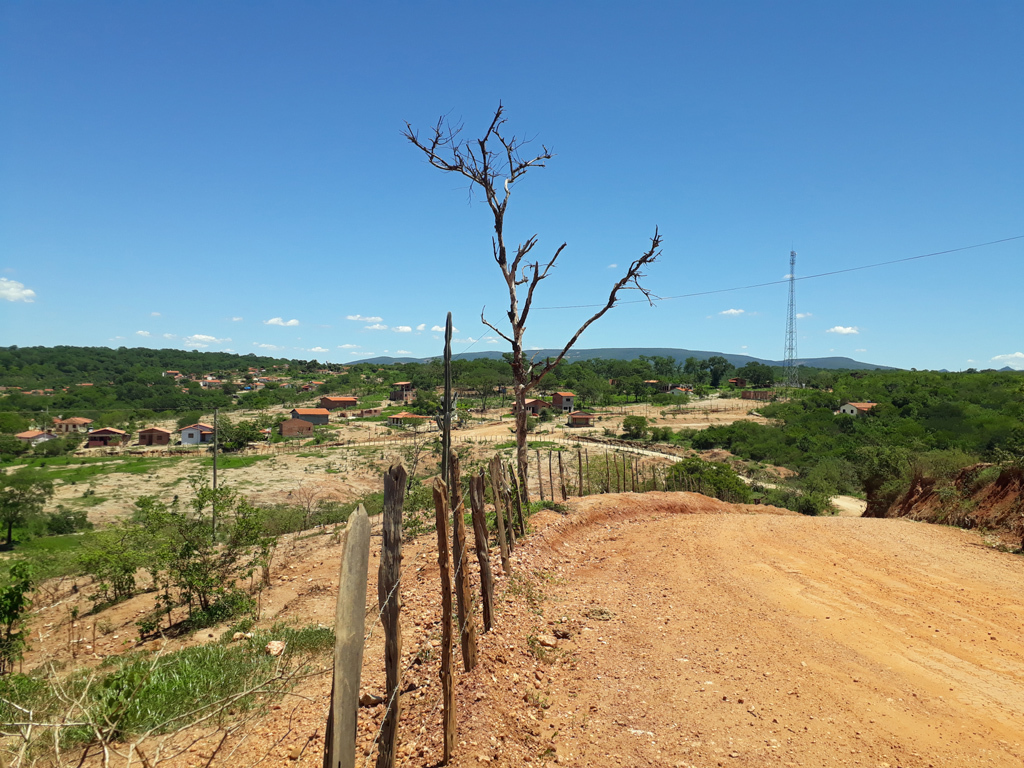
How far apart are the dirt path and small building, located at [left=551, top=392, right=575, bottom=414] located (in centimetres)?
6691

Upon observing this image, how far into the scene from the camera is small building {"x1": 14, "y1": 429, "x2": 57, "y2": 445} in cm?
5464

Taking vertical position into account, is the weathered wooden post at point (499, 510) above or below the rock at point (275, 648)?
above

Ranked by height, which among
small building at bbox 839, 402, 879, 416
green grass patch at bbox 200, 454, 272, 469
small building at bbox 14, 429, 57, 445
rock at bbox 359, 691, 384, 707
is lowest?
green grass patch at bbox 200, 454, 272, 469

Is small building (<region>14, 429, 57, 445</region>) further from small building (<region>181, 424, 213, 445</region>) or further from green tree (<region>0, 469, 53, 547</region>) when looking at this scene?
green tree (<region>0, 469, 53, 547</region>)

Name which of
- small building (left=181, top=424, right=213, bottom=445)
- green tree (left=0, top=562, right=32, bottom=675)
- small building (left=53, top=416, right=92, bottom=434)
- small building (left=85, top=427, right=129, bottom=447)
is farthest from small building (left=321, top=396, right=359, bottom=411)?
green tree (left=0, top=562, right=32, bottom=675)

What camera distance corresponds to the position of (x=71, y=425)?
2505 inches

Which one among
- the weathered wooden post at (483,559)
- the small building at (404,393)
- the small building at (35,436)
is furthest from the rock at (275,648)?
the small building at (404,393)

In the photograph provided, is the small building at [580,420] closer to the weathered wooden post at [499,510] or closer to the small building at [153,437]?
the small building at [153,437]

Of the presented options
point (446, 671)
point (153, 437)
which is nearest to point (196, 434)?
point (153, 437)

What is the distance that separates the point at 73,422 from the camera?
64.0m

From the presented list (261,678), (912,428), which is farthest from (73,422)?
(912,428)

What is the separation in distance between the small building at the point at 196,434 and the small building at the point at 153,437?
1644mm

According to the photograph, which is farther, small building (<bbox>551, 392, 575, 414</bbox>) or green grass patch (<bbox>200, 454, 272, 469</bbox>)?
small building (<bbox>551, 392, 575, 414</bbox>)

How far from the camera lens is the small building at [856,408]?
54.5 metres
